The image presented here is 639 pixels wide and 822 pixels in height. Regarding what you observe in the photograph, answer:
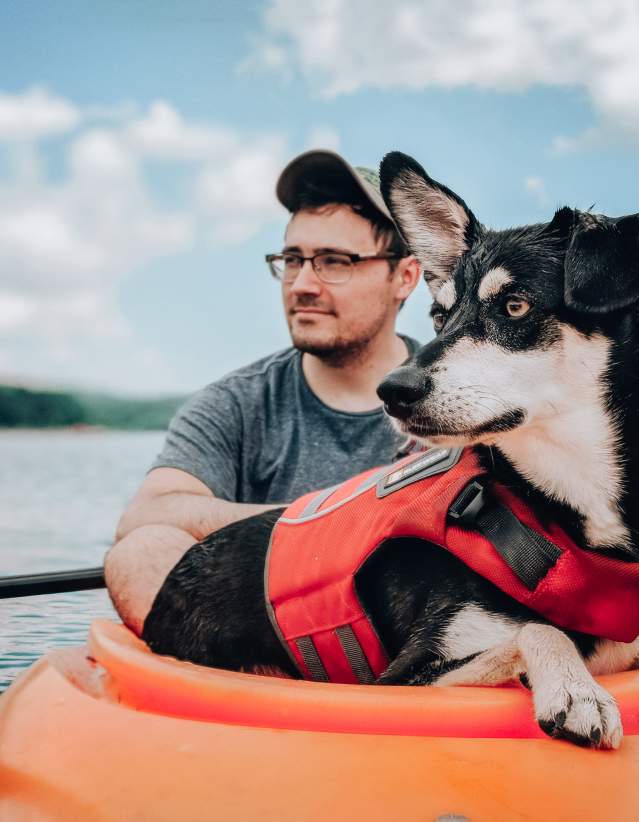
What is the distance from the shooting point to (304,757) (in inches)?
50.6

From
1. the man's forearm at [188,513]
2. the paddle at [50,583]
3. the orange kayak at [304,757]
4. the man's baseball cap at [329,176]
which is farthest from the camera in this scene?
the man's baseball cap at [329,176]

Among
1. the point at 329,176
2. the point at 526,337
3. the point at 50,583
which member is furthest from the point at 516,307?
the point at 50,583

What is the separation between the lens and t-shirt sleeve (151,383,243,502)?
2748 millimetres

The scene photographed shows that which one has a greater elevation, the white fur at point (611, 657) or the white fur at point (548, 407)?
the white fur at point (548, 407)

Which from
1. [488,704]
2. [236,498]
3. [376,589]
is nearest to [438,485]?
[376,589]

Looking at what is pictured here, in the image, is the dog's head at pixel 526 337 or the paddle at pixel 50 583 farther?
the paddle at pixel 50 583

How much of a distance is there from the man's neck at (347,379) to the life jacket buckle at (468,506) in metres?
1.58

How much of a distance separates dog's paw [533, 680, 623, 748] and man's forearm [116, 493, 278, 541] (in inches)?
43.4

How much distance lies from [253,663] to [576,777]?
76 cm

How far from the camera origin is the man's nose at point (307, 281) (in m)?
3.02

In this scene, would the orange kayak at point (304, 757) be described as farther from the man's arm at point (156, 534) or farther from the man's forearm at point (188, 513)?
the man's forearm at point (188, 513)

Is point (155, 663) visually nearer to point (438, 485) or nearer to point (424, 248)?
point (438, 485)

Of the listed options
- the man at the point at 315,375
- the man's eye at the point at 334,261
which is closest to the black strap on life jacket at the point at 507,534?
the man at the point at 315,375

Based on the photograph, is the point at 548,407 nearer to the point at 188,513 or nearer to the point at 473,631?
the point at 473,631
